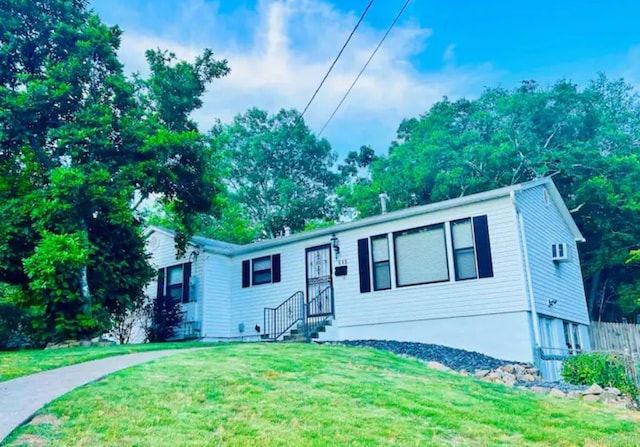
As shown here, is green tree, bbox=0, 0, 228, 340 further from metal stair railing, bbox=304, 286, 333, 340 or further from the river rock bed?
the river rock bed

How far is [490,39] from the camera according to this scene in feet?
48.1

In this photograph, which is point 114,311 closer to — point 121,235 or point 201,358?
point 121,235

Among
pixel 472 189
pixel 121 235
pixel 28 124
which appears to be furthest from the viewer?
pixel 472 189

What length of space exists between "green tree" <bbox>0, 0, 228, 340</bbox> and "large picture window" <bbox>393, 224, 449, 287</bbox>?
22.0 feet

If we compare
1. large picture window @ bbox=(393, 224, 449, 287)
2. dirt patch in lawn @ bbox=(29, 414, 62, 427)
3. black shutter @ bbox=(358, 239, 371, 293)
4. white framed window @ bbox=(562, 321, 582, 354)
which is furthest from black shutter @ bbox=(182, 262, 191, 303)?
dirt patch in lawn @ bbox=(29, 414, 62, 427)

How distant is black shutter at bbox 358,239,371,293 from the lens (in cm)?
1405

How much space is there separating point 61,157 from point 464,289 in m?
11.6

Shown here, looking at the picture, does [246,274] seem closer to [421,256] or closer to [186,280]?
[186,280]

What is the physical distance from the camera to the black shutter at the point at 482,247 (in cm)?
1221

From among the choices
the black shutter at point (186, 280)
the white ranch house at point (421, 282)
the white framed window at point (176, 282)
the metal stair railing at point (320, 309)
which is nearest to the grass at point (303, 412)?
the white ranch house at point (421, 282)

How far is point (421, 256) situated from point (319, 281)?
3.35 meters

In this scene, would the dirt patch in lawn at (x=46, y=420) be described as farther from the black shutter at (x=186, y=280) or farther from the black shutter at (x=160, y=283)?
the black shutter at (x=160, y=283)

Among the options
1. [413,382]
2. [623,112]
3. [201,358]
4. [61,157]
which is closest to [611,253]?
[623,112]

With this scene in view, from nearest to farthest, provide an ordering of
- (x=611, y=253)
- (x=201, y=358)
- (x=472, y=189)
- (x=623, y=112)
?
(x=201, y=358)
(x=611, y=253)
(x=472, y=189)
(x=623, y=112)
